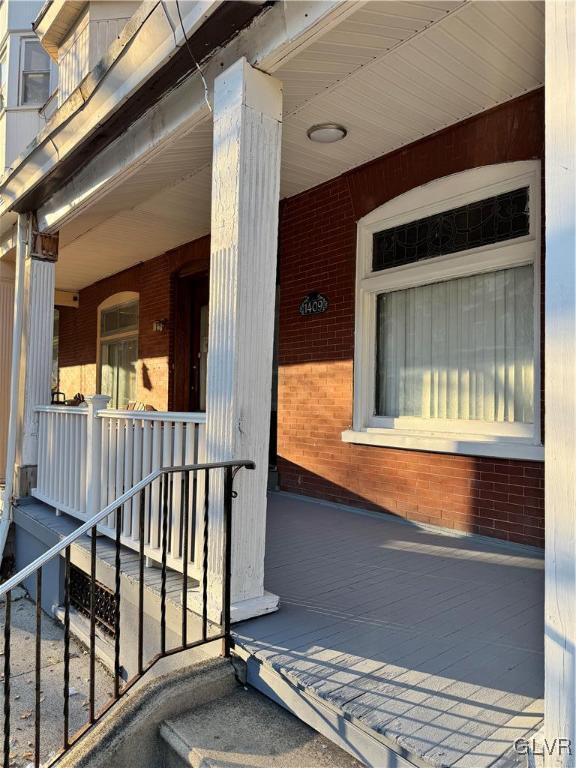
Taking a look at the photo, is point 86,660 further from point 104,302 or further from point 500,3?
point 104,302

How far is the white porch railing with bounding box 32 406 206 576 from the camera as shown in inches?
120

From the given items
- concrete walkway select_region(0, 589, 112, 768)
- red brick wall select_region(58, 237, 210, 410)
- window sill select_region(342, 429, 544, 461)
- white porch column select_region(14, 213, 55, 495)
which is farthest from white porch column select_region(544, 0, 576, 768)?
red brick wall select_region(58, 237, 210, 410)

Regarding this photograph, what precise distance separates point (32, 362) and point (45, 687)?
3225 millimetres

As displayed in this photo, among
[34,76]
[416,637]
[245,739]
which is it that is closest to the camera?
[245,739]

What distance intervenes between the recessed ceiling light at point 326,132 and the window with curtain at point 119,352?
5464 mm

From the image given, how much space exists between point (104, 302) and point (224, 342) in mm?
7653

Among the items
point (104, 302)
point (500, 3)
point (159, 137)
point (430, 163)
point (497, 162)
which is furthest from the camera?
point (104, 302)

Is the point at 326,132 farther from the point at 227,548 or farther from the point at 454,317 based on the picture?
the point at 227,548

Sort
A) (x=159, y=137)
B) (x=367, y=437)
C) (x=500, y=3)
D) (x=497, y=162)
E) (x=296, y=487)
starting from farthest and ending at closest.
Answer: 1. (x=296, y=487)
2. (x=367, y=437)
3. (x=497, y=162)
4. (x=159, y=137)
5. (x=500, y=3)

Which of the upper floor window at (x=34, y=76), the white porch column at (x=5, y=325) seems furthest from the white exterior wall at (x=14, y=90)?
the white porch column at (x=5, y=325)

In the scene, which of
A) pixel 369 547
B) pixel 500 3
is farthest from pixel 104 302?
pixel 500 3

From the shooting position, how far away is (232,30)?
2.72m

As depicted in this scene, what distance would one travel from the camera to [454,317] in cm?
434

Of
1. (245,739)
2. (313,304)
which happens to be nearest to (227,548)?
(245,739)
